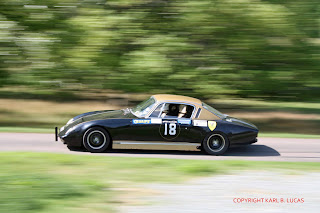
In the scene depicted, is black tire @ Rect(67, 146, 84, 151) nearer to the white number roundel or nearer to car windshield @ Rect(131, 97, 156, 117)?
car windshield @ Rect(131, 97, 156, 117)

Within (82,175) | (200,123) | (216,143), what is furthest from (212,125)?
(82,175)

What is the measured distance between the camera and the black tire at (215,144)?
9711mm

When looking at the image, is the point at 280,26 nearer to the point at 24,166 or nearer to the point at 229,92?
the point at 229,92

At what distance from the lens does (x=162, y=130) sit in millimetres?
9492

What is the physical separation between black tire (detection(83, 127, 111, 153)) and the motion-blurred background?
18.7 feet

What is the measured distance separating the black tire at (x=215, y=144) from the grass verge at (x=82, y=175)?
0.95 metres

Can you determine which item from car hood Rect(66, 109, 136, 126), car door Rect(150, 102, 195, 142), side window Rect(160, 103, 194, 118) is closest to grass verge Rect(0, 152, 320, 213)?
car door Rect(150, 102, 195, 142)

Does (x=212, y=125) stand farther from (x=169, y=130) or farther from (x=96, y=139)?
(x=96, y=139)

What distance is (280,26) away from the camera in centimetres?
1508

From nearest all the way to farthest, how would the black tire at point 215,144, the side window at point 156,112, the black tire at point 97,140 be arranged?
the black tire at point 97,140 → the side window at point 156,112 → the black tire at point 215,144

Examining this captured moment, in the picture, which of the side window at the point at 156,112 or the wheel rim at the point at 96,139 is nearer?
the wheel rim at the point at 96,139

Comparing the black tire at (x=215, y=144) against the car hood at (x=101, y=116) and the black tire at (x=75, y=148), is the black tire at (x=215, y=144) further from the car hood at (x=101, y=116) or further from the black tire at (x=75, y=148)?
the black tire at (x=75, y=148)

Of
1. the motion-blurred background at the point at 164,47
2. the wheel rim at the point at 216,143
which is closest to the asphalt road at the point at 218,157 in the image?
the wheel rim at the point at 216,143

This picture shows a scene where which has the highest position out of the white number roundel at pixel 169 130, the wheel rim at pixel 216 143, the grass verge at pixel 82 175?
the white number roundel at pixel 169 130
